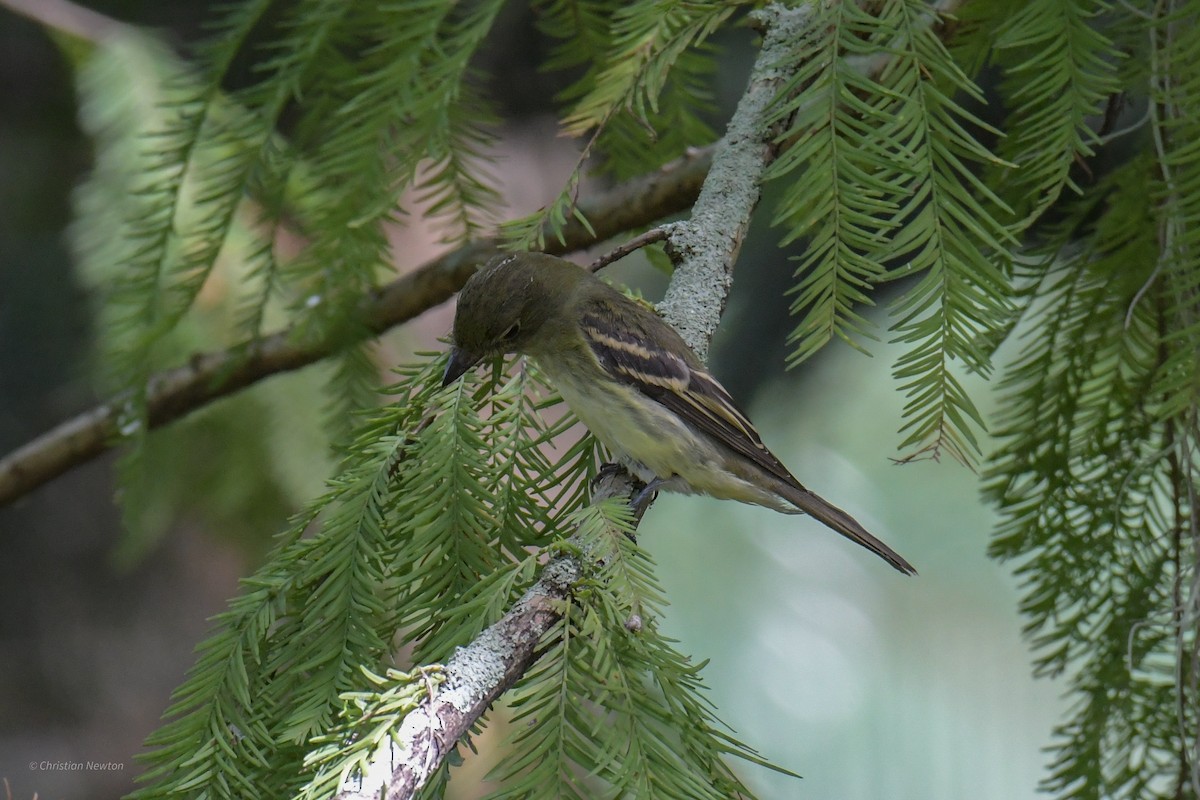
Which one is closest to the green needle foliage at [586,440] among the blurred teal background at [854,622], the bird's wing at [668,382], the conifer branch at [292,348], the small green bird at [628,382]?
the conifer branch at [292,348]

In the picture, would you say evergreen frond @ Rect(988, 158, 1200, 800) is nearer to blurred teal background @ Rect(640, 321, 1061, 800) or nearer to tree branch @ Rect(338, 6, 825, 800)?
tree branch @ Rect(338, 6, 825, 800)

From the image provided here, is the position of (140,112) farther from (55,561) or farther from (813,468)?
(55,561)

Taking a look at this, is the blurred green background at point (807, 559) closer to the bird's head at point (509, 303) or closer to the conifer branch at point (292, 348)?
the conifer branch at point (292, 348)

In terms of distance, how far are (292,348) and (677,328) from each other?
1.09 meters

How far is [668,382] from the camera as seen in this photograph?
2256 mm

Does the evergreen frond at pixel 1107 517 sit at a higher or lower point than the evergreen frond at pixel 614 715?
higher

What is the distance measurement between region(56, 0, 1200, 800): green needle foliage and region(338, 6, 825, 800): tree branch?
0.03 m

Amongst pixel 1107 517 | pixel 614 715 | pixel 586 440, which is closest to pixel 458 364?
pixel 586 440

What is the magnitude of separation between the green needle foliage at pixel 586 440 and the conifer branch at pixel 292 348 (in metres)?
0.12

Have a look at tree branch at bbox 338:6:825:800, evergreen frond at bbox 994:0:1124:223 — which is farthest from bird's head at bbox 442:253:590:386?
evergreen frond at bbox 994:0:1124:223

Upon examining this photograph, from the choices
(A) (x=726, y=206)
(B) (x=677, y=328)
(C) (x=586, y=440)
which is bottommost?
(C) (x=586, y=440)

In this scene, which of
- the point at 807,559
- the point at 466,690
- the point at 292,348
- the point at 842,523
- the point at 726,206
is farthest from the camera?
the point at 807,559

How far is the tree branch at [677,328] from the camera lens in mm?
964

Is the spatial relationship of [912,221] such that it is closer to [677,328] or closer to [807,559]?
[677,328]
